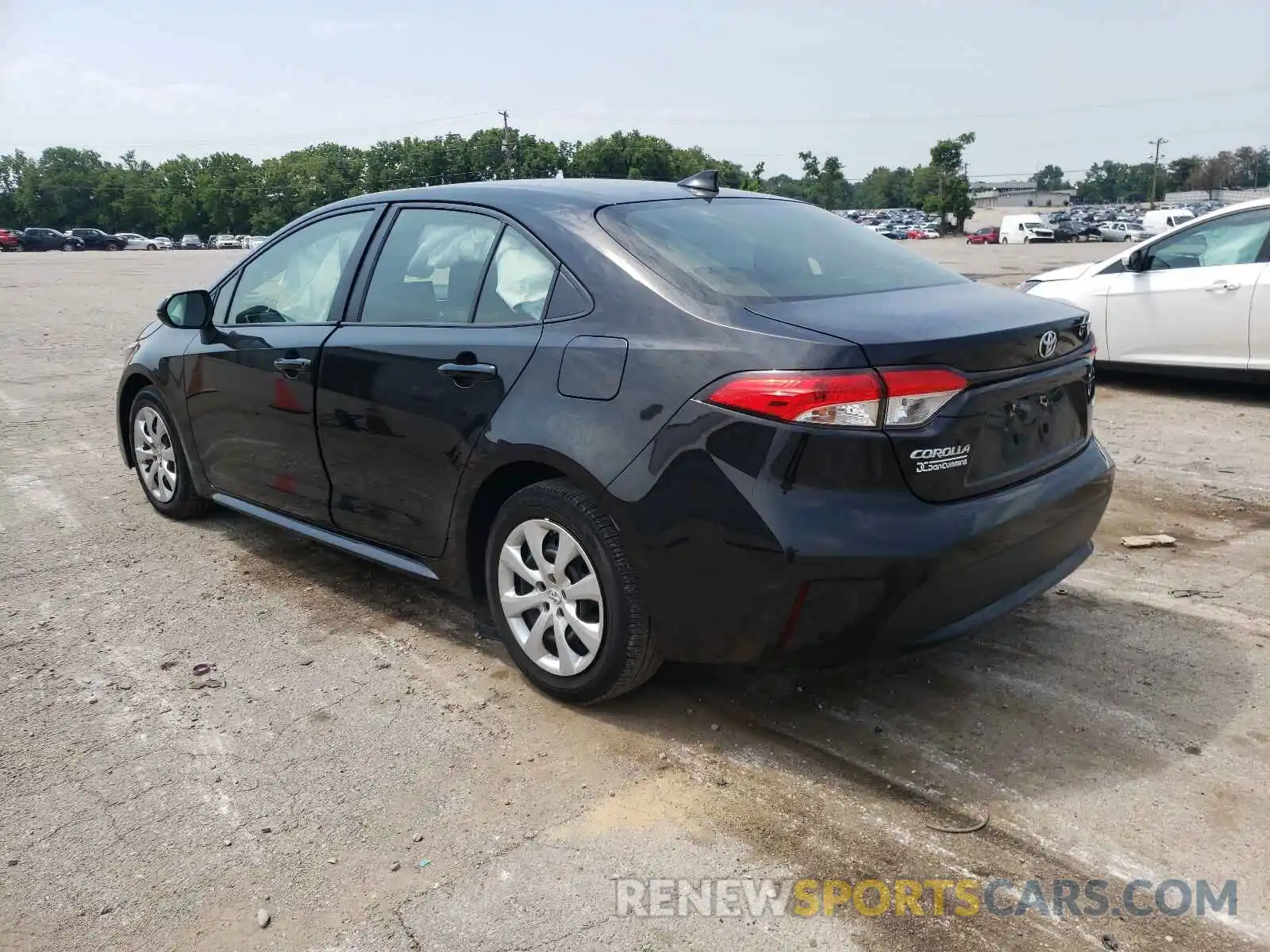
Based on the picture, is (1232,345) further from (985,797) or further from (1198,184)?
(1198,184)

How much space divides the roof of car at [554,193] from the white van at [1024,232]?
58.9 metres

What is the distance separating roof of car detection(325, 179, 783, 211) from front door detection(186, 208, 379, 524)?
Result: 395 millimetres

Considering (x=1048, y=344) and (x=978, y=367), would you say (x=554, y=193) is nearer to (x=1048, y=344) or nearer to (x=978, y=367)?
(x=978, y=367)

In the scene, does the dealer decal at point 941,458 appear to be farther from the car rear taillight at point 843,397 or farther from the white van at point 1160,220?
the white van at point 1160,220

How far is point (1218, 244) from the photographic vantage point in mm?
8180

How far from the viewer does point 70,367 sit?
36.1 feet

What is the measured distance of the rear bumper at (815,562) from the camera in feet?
9.17

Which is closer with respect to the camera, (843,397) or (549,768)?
(843,397)

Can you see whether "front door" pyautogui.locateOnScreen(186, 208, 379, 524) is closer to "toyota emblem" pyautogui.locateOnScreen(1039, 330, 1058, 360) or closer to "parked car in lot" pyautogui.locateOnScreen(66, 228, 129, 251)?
"toyota emblem" pyautogui.locateOnScreen(1039, 330, 1058, 360)

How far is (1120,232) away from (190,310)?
69778 millimetres

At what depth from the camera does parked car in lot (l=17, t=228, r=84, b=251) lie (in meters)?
67.2

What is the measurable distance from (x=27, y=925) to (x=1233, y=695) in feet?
11.5

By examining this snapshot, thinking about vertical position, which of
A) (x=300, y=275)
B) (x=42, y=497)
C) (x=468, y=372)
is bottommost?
(x=42, y=497)

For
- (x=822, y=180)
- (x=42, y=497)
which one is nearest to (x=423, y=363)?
(x=42, y=497)
